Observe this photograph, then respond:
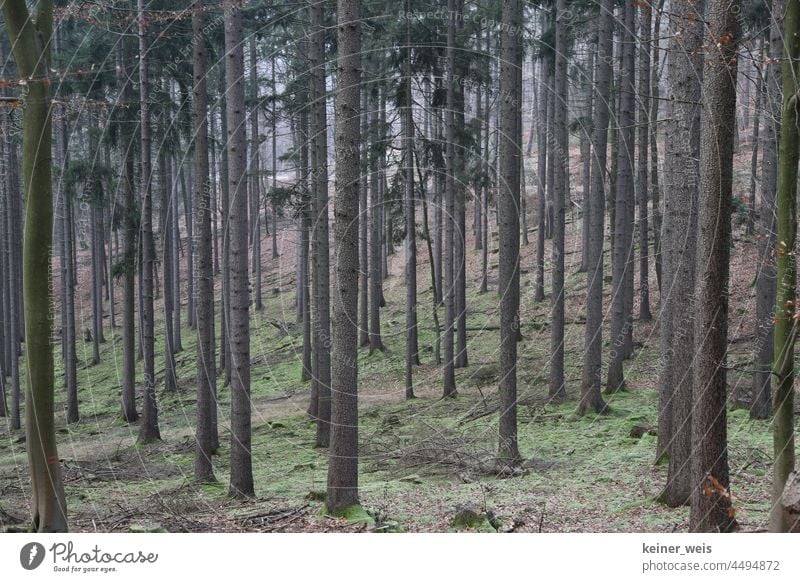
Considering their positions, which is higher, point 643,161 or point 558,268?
point 643,161

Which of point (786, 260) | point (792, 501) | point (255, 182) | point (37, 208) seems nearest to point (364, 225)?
point (255, 182)

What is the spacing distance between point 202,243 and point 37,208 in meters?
5.39

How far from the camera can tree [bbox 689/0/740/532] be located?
8.09m

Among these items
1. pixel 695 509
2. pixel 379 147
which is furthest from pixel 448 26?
pixel 695 509

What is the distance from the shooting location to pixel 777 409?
7797mm

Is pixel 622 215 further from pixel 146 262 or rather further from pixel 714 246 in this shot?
pixel 146 262

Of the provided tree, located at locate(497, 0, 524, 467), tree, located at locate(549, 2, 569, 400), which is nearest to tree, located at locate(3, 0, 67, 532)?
tree, located at locate(497, 0, 524, 467)

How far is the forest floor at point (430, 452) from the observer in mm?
10953

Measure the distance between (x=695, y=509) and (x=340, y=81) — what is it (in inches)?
274

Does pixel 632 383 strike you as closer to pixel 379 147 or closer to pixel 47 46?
pixel 379 147

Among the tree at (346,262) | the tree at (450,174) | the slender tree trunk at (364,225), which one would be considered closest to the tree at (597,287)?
the tree at (450,174)

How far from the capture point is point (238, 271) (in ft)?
42.2
